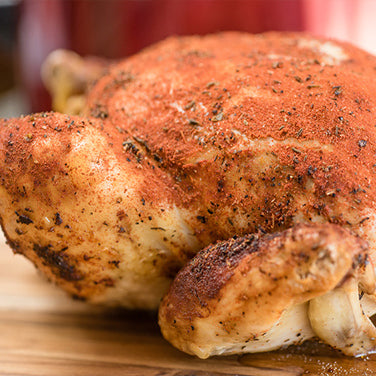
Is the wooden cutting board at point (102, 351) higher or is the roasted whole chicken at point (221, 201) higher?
the roasted whole chicken at point (221, 201)

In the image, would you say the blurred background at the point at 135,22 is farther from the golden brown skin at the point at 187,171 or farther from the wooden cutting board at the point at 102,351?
the wooden cutting board at the point at 102,351

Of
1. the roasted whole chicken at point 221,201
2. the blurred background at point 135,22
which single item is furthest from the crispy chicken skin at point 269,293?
the blurred background at point 135,22

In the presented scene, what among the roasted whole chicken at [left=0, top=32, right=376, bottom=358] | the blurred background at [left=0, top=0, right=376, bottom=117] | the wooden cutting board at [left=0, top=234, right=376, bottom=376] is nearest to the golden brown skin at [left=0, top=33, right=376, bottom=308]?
the roasted whole chicken at [left=0, top=32, right=376, bottom=358]

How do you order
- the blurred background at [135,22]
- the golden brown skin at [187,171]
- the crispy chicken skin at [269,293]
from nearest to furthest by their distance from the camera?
the crispy chicken skin at [269,293], the golden brown skin at [187,171], the blurred background at [135,22]

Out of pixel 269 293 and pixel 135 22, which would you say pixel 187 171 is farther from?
pixel 135 22

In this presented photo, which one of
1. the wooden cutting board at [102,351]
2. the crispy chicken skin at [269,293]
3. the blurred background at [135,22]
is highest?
the blurred background at [135,22]

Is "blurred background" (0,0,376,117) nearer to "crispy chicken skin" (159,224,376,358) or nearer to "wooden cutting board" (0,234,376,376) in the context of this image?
"wooden cutting board" (0,234,376,376)

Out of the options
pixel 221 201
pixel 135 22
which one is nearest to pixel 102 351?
pixel 221 201

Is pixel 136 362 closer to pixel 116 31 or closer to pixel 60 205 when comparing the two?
Result: pixel 60 205

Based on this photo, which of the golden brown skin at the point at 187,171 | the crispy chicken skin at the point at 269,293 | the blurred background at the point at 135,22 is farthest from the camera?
the blurred background at the point at 135,22
